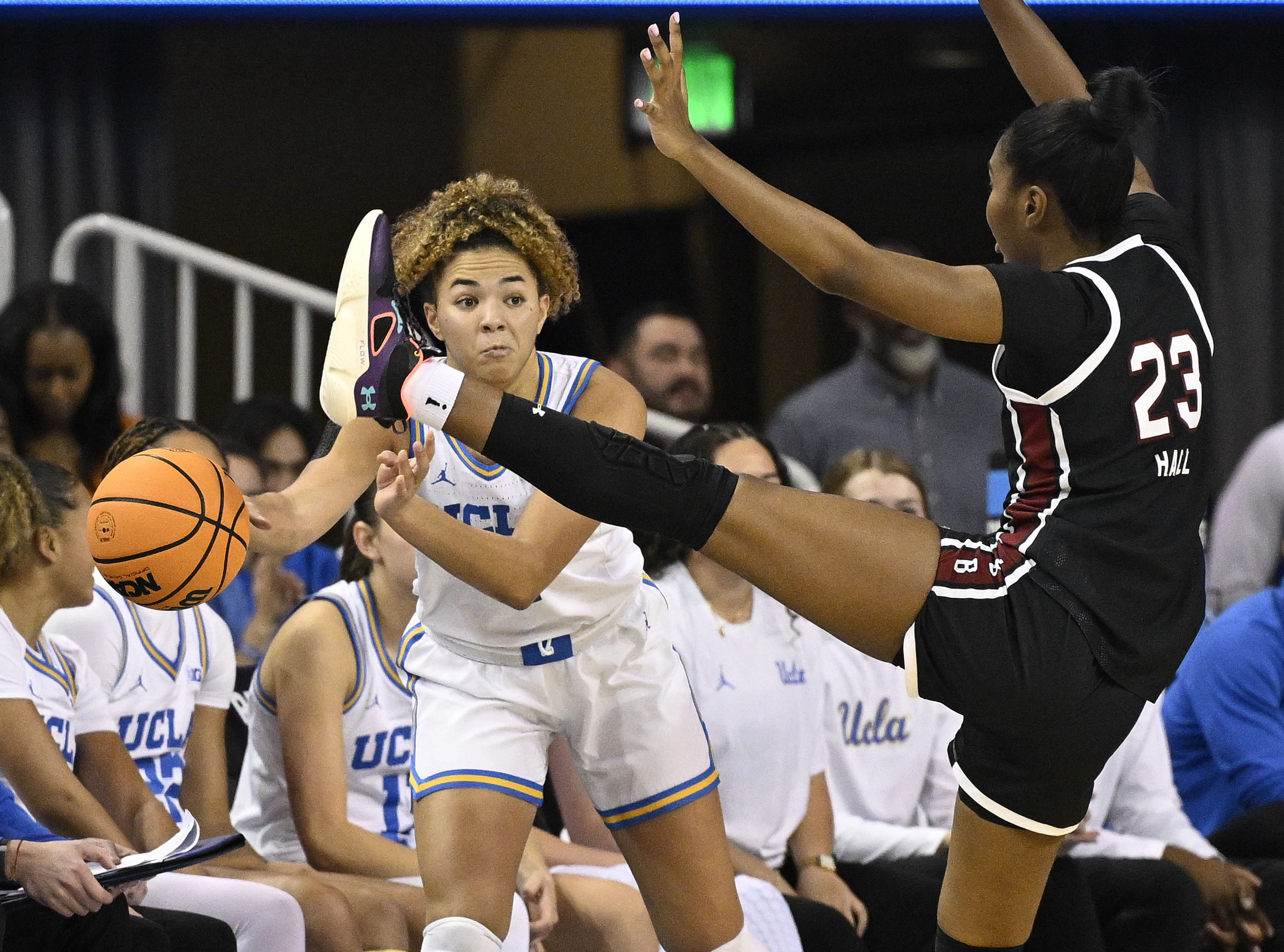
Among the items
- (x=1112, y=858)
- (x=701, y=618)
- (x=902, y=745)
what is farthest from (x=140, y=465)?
(x=1112, y=858)

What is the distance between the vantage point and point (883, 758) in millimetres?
4086

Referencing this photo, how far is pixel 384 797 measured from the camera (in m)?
3.53

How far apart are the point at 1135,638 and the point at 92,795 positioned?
193cm

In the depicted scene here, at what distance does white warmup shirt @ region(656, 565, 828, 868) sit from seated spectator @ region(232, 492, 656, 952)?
0.46 meters

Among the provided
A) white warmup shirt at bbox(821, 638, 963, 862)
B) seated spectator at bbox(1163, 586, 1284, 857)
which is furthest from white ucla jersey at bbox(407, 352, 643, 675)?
seated spectator at bbox(1163, 586, 1284, 857)

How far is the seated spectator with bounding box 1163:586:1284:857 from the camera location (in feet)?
13.9

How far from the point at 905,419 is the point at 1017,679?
3.34m

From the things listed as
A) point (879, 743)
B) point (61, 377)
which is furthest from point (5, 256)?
point (879, 743)

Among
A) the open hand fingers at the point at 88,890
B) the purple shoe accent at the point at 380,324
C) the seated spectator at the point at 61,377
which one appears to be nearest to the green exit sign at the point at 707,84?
the seated spectator at the point at 61,377

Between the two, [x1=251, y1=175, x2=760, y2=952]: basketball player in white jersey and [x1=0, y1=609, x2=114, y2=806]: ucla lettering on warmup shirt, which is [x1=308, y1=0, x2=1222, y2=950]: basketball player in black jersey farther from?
[x1=0, y1=609, x2=114, y2=806]: ucla lettering on warmup shirt

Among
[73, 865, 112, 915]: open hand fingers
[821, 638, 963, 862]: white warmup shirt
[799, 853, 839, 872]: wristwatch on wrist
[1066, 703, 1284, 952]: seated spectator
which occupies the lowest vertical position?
[1066, 703, 1284, 952]: seated spectator

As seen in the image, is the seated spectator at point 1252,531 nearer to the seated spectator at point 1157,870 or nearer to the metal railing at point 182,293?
the seated spectator at point 1157,870

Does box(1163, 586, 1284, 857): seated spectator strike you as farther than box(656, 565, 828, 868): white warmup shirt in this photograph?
Yes

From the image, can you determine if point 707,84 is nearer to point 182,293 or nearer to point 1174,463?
point 182,293
